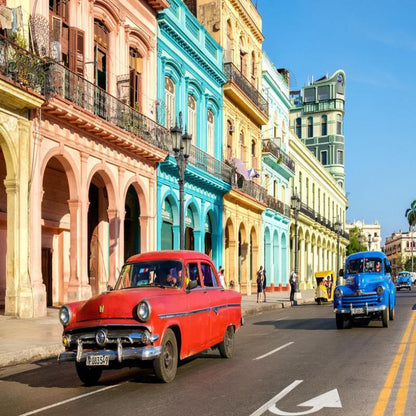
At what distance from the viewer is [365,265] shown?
19.1m

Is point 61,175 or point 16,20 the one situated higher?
point 16,20

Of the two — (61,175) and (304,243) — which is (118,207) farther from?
(304,243)

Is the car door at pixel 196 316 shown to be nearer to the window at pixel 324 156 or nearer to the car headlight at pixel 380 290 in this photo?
the car headlight at pixel 380 290

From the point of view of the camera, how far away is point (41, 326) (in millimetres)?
16109

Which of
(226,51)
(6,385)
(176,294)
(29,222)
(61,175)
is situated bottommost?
(6,385)

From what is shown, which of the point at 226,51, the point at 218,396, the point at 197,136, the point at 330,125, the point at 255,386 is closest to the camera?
the point at 218,396

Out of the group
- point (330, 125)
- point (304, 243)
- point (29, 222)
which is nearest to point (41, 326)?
point (29, 222)

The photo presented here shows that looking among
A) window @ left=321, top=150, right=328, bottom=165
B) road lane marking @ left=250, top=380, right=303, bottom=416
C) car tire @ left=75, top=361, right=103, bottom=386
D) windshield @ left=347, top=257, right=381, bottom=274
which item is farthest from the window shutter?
window @ left=321, top=150, right=328, bottom=165

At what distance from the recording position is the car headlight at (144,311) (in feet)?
28.5

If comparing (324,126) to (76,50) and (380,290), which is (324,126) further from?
(380,290)

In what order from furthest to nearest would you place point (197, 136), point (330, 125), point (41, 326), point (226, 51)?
point (330, 125) < point (226, 51) < point (197, 136) < point (41, 326)

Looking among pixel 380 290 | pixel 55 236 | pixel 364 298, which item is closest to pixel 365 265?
pixel 380 290

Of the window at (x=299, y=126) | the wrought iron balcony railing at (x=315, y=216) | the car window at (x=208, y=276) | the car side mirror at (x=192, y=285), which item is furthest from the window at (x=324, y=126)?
the car side mirror at (x=192, y=285)

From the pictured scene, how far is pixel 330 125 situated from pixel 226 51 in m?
49.5
